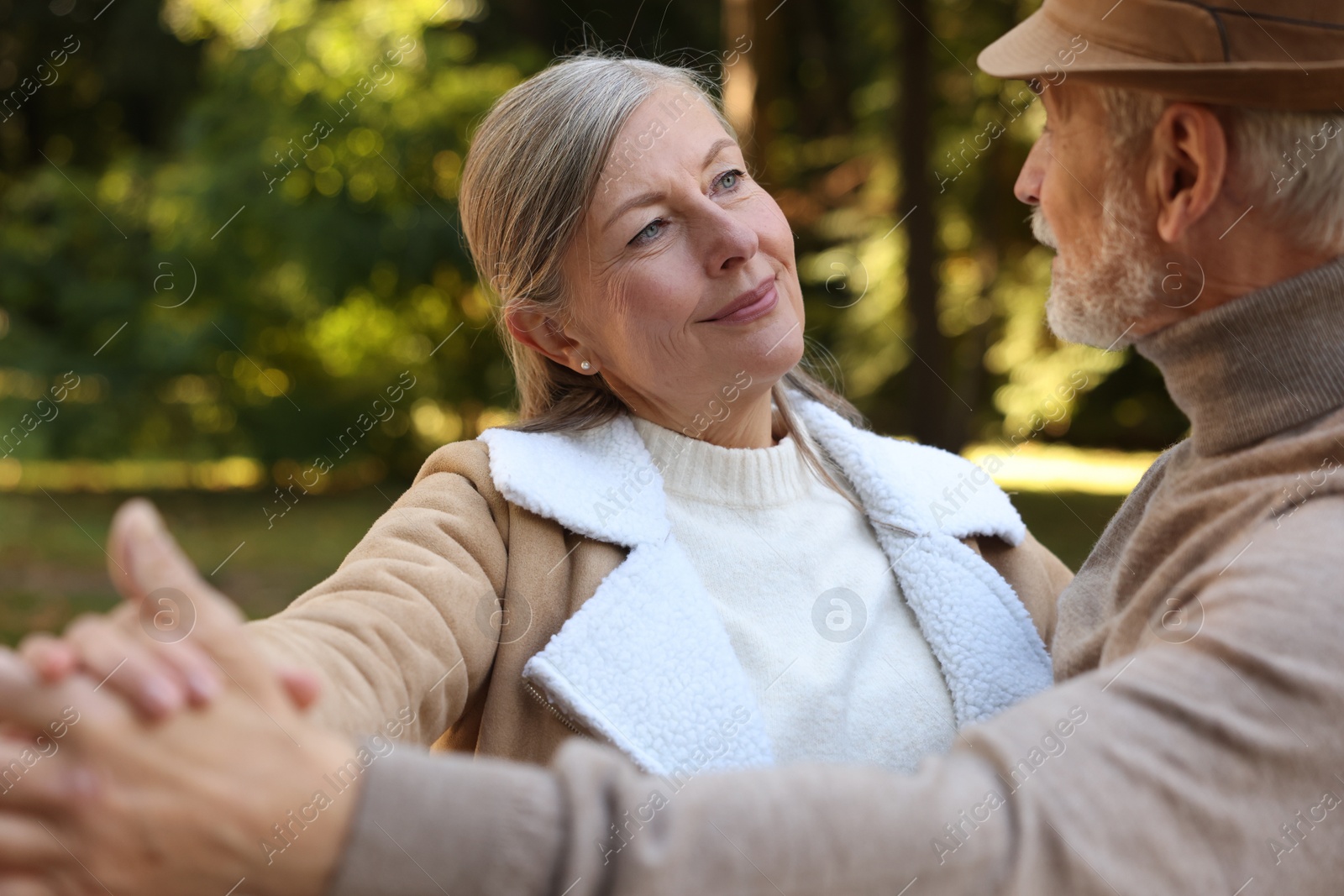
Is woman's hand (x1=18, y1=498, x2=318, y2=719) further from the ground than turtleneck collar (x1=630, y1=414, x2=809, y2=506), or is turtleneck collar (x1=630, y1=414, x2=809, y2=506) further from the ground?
woman's hand (x1=18, y1=498, x2=318, y2=719)

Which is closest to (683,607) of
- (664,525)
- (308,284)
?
(664,525)

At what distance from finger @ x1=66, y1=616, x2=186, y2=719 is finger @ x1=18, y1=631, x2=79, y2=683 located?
17mm

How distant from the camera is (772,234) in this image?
7.45 ft

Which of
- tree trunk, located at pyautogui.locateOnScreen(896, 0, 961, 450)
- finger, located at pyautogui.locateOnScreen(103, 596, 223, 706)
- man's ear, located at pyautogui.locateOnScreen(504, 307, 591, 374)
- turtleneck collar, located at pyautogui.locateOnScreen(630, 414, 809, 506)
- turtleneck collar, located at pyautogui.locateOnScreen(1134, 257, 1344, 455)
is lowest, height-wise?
tree trunk, located at pyautogui.locateOnScreen(896, 0, 961, 450)

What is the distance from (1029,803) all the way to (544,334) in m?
1.42

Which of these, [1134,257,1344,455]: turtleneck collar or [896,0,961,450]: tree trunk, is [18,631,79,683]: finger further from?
[896,0,961,450]: tree trunk

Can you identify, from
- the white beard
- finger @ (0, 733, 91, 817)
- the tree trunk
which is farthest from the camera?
the tree trunk

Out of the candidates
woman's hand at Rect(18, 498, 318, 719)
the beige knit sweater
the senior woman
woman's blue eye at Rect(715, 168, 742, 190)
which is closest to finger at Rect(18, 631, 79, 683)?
woman's hand at Rect(18, 498, 318, 719)

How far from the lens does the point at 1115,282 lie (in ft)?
5.42

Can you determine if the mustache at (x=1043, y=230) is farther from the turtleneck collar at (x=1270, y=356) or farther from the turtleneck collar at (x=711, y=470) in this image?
the turtleneck collar at (x=711, y=470)

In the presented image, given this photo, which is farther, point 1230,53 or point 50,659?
point 1230,53

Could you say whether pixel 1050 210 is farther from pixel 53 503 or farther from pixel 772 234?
pixel 53 503

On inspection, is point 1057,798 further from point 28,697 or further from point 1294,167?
point 28,697

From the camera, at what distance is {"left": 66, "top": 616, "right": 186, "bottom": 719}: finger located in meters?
1.12
